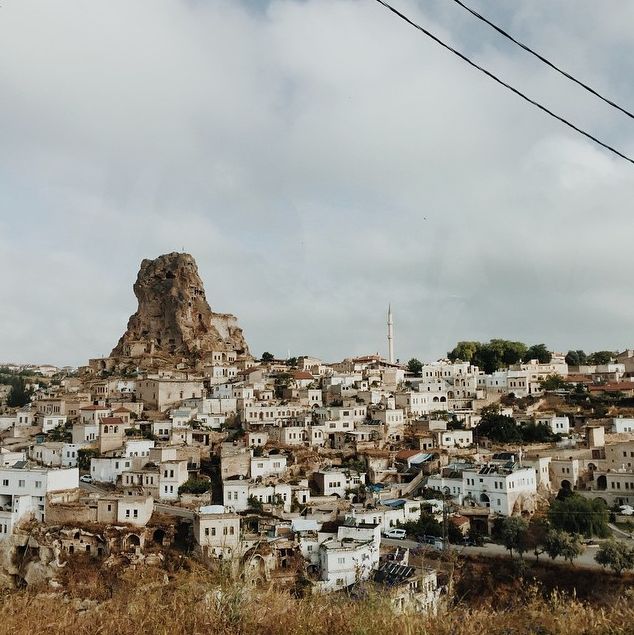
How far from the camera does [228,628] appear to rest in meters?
4.31

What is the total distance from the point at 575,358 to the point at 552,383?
13.8m

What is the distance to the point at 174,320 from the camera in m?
48.2

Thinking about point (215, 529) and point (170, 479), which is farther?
point (170, 479)

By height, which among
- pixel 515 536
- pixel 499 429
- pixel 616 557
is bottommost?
pixel 616 557

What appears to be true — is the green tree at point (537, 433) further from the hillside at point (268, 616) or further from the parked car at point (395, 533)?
the hillside at point (268, 616)

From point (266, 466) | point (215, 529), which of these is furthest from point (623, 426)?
point (215, 529)

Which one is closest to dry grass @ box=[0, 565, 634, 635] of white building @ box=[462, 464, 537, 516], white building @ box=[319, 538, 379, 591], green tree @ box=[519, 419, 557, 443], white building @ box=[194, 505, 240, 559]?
white building @ box=[319, 538, 379, 591]

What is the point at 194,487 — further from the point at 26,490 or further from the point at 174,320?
the point at 174,320

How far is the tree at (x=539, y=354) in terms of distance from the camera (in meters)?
47.0

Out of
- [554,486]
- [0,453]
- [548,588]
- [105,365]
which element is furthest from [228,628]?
[105,365]

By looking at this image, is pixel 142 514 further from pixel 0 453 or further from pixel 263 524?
pixel 0 453

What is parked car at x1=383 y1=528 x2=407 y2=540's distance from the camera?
1992 cm

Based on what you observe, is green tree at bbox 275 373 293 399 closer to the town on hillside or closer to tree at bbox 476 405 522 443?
the town on hillside

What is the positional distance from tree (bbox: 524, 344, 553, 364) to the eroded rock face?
69.7 feet
